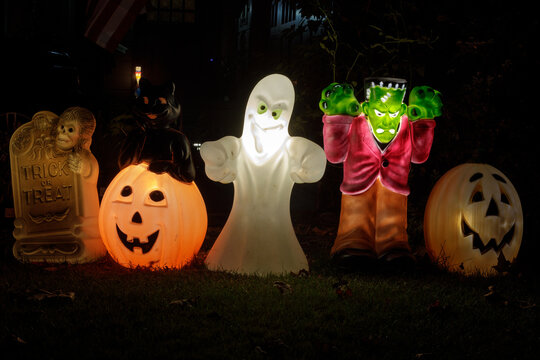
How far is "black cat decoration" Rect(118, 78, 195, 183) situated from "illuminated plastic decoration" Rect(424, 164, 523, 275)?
2.41 meters

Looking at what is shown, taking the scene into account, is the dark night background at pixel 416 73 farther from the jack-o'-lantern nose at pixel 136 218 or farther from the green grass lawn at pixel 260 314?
the jack-o'-lantern nose at pixel 136 218

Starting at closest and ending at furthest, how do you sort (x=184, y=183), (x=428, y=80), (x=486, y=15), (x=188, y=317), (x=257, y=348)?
(x=257, y=348), (x=188, y=317), (x=184, y=183), (x=486, y=15), (x=428, y=80)

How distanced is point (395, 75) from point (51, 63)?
210 inches

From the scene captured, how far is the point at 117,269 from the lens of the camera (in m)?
5.55

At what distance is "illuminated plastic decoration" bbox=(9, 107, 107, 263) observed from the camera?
18.9 feet

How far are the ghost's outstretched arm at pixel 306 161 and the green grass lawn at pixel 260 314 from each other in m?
0.90

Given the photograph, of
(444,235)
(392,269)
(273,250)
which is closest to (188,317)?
(273,250)

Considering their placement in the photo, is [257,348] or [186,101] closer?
[257,348]

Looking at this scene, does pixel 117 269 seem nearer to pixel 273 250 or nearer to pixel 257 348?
pixel 273 250

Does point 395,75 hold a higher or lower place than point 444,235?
higher

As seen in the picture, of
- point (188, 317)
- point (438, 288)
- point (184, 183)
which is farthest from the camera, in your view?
point (184, 183)

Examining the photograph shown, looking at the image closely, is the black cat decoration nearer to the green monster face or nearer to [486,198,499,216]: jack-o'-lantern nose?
the green monster face

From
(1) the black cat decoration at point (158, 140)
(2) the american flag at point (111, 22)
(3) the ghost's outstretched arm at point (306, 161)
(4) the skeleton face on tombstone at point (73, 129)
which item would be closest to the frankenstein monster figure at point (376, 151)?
(3) the ghost's outstretched arm at point (306, 161)

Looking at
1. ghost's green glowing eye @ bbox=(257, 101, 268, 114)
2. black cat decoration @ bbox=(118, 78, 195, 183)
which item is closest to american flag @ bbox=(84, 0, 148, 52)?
black cat decoration @ bbox=(118, 78, 195, 183)
